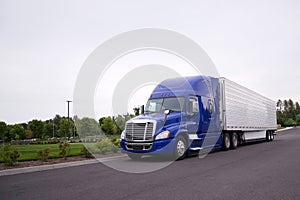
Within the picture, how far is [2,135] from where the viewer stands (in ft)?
224

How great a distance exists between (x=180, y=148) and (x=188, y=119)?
144 cm

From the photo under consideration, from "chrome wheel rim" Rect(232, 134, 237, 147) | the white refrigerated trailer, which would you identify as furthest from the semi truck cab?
"chrome wheel rim" Rect(232, 134, 237, 147)

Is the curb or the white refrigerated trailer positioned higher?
the white refrigerated trailer

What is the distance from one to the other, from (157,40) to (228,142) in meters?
7.49

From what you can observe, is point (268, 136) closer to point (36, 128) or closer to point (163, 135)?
point (163, 135)

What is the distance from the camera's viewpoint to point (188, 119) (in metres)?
12.3

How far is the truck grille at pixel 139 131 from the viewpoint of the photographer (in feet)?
36.1

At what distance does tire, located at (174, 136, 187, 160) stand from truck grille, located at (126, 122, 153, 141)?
1251 mm

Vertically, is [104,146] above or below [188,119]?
below

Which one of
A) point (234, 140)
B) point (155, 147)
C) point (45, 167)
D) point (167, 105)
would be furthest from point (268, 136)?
point (45, 167)

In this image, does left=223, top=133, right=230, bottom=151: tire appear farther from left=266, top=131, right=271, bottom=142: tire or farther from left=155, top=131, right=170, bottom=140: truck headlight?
left=266, top=131, right=271, bottom=142: tire

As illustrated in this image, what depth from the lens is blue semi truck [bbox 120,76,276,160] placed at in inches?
436

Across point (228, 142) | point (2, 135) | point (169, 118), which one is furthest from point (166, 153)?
point (2, 135)

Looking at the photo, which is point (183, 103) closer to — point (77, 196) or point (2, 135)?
point (77, 196)
